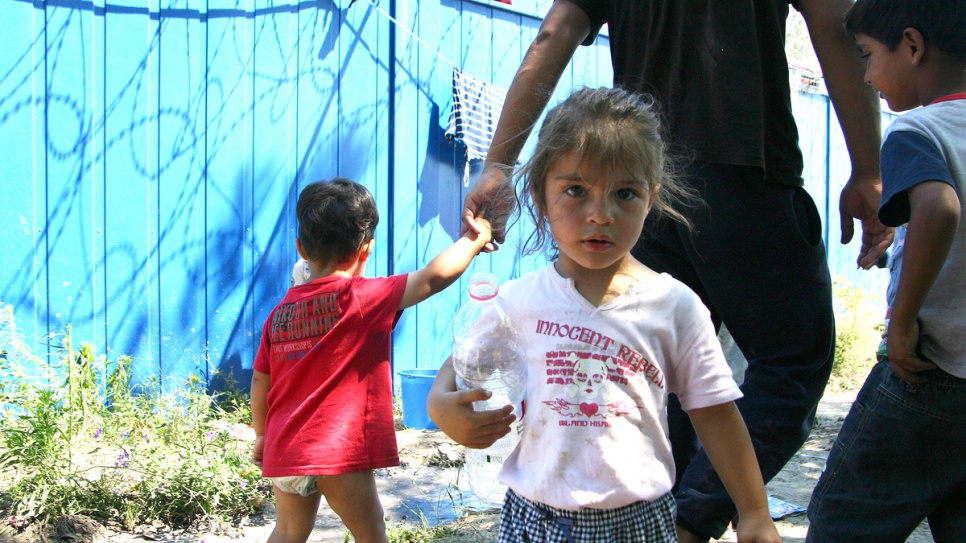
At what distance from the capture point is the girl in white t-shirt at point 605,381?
159cm

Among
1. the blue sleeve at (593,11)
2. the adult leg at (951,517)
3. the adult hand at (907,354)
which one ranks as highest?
the blue sleeve at (593,11)

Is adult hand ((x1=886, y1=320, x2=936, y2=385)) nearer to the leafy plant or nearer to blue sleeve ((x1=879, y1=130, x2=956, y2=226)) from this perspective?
blue sleeve ((x1=879, y1=130, x2=956, y2=226))

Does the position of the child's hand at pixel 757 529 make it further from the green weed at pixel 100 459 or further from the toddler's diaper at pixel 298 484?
the green weed at pixel 100 459

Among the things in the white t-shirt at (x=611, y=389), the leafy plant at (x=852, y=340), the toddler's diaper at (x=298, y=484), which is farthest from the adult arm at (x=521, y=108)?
the leafy plant at (x=852, y=340)

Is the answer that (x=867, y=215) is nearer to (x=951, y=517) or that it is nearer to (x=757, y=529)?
(x=951, y=517)

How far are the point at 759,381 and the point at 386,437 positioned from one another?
1.25m

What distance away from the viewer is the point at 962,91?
6.60ft

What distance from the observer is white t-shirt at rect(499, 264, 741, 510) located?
1.59 meters

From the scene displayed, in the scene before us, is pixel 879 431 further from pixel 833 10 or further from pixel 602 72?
pixel 602 72

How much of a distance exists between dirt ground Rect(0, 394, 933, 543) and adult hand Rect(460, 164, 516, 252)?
145cm

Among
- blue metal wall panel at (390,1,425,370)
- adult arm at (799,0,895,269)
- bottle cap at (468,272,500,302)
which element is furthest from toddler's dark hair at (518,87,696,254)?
blue metal wall panel at (390,1,425,370)

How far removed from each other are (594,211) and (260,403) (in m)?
1.70

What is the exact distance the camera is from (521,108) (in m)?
2.20

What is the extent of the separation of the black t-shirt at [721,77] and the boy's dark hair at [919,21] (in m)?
0.23
